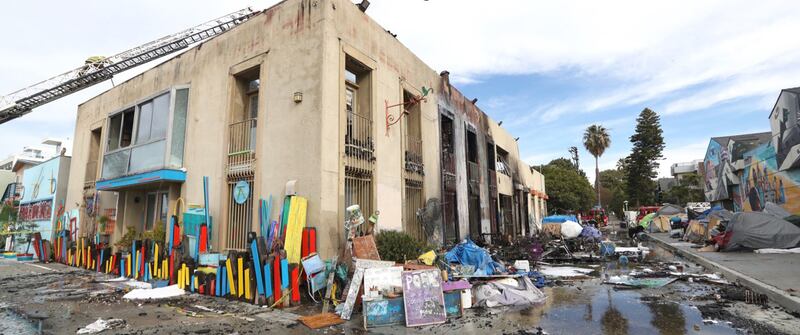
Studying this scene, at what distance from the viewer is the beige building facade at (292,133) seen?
761cm

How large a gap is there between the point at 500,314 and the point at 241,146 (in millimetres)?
6856

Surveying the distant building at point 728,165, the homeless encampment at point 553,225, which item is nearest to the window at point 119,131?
the homeless encampment at point 553,225

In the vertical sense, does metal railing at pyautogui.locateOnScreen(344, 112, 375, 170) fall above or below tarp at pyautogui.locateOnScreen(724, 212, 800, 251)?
above

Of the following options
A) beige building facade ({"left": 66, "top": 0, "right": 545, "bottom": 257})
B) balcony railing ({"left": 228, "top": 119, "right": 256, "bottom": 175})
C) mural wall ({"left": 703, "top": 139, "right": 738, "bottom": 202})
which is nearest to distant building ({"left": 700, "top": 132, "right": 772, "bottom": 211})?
mural wall ({"left": 703, "top": 139, "right": 738, "bottom": 202})

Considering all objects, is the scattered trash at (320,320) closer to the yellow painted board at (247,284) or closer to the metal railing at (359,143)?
the yellow painted board at (247,284)

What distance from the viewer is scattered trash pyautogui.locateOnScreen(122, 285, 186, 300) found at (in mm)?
7370

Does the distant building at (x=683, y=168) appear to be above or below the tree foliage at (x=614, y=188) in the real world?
above

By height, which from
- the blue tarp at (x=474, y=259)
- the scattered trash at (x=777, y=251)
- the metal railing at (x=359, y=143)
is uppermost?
the metal railing at (x=359, y=143)

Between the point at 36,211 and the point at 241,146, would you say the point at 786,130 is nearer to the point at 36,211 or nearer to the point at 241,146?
the point at 241,146

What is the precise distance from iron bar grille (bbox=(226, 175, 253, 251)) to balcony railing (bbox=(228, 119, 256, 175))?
0.97 ft

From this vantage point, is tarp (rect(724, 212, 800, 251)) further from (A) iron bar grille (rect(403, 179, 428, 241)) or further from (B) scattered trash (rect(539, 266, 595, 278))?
(A) iron bar grille (rect(403, 179, 428, 241))

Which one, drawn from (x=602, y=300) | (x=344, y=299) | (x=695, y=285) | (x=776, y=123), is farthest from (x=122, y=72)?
(x=776, y=123)

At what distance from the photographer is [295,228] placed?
6.90 metres

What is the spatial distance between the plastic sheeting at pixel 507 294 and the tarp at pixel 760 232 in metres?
11.3
